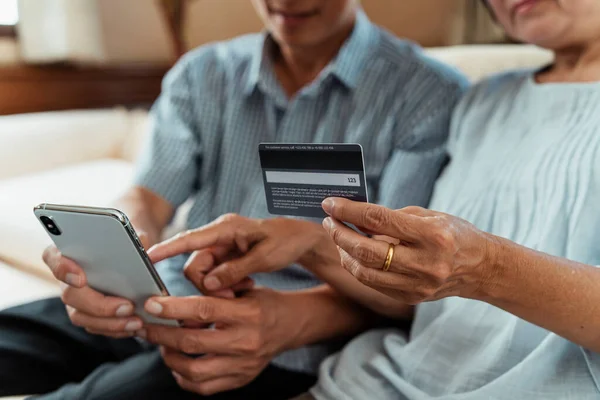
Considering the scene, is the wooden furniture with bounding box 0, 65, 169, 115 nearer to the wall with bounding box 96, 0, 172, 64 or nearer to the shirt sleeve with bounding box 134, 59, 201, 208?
the wall with bounding box 96, 0, 172, 64

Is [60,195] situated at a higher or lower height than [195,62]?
lower

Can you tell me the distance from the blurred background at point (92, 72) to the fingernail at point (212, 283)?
0.47 metres

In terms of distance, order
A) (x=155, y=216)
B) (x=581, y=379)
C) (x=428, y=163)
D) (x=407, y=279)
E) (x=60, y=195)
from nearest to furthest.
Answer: (x=407, y=279)
(x=581, y=379)
(x=428, y=163)
(x=155, y=216)
(x=60, y=195)

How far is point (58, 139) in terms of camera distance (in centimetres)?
174

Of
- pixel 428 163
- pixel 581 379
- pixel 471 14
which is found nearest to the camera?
pixel 581 379

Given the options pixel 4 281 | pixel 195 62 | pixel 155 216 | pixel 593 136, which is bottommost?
pixel 4 281

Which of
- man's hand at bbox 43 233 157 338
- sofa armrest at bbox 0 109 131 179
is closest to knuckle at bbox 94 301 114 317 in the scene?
man's hand at bbox 43 233 157 338

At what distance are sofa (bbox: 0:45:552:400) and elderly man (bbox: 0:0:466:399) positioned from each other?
159 millimetres

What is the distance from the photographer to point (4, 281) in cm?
118

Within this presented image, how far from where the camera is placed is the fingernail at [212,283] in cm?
80

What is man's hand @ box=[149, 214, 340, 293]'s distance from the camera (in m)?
0.80

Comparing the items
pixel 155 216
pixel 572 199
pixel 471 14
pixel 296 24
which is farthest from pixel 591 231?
pixel 471 14

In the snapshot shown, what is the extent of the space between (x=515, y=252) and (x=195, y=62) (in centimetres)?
79

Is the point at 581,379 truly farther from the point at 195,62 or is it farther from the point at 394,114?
the point at 195,62
